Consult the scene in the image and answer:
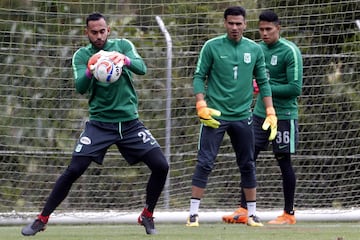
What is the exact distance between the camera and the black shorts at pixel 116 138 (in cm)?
845

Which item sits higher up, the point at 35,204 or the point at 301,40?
the point at 301,40

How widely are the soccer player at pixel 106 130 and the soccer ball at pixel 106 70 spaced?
173 millimetres

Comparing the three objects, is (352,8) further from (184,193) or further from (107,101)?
(107,101)

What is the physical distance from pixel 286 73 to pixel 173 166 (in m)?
2.02

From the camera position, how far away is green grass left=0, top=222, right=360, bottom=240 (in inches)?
→ 324

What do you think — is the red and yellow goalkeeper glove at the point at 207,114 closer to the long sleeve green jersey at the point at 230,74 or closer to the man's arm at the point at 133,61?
the long sleeve green jersey at the point at 230,74

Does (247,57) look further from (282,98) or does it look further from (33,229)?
(33,229)

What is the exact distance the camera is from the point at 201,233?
8.62m

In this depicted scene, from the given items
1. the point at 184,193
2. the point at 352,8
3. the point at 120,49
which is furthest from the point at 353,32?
the point at 120,49

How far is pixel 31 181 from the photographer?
11312 mm

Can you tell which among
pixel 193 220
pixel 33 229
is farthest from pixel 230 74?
pixel 33 229

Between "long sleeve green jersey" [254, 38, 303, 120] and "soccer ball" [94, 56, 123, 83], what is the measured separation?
6.97ft

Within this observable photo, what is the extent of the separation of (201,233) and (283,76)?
204cm

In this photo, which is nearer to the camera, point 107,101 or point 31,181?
point 107,101
